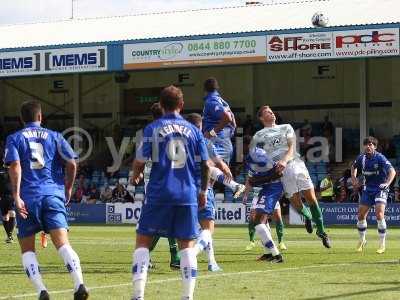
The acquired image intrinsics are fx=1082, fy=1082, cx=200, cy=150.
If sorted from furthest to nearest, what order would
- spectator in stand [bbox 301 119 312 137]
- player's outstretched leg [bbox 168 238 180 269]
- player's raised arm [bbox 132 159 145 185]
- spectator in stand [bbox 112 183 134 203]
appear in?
spectator in stand [bbox 301 119 312 137]
spectator in stand [bbox 112 183 134 203]
player's outstretched leg [bbox 168 238 180 269]
player's raised arm [bbox 132 159 145 185]

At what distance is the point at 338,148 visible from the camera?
4409 centimetres

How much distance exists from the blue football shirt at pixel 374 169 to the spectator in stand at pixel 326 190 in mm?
16945

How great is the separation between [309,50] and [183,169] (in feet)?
90.9

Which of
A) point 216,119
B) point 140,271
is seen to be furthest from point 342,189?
point 140,271

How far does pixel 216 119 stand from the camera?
16.8 m

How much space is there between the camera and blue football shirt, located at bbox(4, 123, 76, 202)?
11750mm

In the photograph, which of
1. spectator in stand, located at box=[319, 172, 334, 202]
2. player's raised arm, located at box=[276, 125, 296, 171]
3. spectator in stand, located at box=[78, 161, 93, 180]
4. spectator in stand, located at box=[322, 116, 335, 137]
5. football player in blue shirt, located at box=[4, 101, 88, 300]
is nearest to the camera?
football player in blue shirt, located at box=[4, 101, 88, 300]

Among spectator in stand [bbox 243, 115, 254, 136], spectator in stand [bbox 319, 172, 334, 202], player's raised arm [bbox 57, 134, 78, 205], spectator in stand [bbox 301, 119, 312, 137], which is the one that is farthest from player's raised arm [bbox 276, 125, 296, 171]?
spectator in stand [bbox 243, 115, 254, 136]

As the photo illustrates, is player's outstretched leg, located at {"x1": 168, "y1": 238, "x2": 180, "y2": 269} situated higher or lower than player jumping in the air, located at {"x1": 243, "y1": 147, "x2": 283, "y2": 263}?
lower

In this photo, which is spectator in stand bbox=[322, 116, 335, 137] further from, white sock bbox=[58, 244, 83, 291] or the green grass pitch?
white sock bbox=[58, 244, 83, 291]

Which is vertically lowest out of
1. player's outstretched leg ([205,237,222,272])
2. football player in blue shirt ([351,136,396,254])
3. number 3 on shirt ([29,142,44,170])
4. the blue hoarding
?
the blue hoarding

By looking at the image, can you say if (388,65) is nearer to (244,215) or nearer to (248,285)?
(244,215)

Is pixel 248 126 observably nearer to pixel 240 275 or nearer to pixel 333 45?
pixel 333 45

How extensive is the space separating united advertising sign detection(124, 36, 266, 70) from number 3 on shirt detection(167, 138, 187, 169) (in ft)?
94.3
